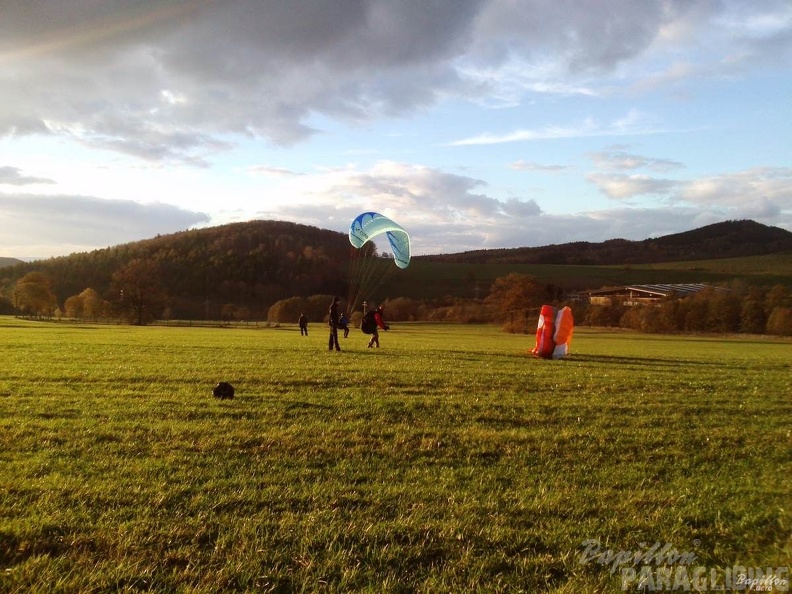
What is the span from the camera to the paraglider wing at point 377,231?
2452cm

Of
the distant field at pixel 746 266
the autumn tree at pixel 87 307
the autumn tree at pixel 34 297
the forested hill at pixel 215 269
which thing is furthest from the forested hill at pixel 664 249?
the autumn tree at pixel 34 297

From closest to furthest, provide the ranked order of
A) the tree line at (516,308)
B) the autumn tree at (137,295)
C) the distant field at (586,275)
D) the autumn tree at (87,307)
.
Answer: the tree line at (516,308) < the autumn tree at (137,295) < the autumn tree at (87,307) < the distant field at (586,275)

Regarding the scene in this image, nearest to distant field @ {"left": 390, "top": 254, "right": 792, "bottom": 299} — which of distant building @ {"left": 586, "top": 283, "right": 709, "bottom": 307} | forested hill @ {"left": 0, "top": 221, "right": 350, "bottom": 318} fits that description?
forested hill @ {"left": 0, "top": 221, "right": 350, "bottom": 318}

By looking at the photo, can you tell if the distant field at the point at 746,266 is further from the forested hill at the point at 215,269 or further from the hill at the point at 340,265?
the forested hill at the point at 215,269

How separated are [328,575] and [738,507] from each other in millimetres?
4414

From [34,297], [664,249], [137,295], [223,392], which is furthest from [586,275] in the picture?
[223,392]

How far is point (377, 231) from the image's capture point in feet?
82.1

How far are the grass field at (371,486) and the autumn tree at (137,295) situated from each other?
7255cm

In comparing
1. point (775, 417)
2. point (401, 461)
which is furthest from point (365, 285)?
point (401, 461)

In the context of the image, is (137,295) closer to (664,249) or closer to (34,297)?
(34,297)

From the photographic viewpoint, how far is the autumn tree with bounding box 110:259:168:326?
8038 centimetres

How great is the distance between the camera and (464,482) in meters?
6.54

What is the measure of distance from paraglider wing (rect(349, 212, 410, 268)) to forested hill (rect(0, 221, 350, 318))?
85.7 metres

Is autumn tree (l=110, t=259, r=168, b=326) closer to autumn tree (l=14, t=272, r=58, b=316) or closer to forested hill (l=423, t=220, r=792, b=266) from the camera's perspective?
autumn tree (l=14, t=272, r=58, b=316)
